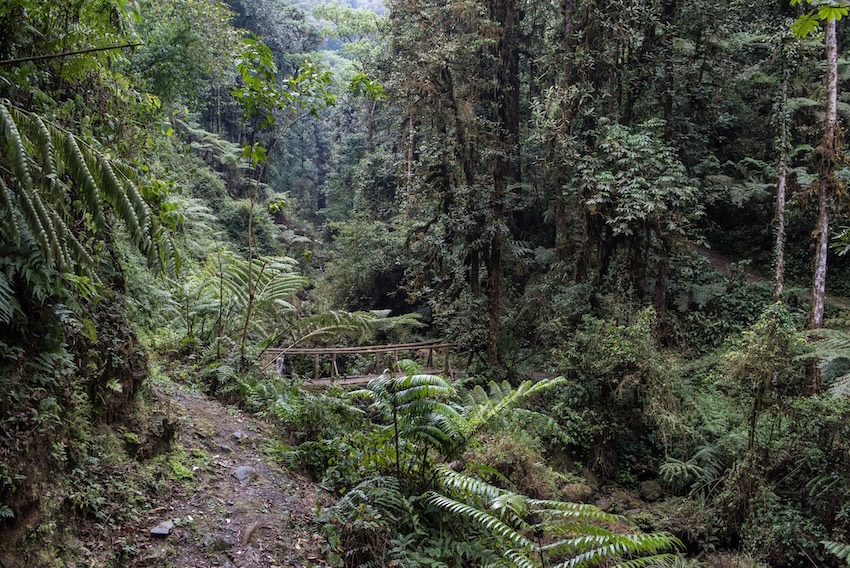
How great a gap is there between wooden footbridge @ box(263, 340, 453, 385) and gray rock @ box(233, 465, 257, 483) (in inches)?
143

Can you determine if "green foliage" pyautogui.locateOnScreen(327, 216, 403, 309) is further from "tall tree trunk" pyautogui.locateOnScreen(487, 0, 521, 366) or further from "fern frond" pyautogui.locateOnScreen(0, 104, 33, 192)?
"fern frond" pyautogui.locateOnScreen(0, 104, 33, 192)

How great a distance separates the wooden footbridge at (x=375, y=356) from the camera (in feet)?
34.4

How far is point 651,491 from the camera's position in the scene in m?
8.82

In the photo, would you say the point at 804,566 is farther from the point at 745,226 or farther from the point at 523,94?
the point at 523,94

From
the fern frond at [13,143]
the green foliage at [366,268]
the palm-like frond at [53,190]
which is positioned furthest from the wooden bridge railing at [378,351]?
the fern frond at [13,143]

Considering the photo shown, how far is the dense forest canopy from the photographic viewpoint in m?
3.54

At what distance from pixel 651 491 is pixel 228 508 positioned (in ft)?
23.5

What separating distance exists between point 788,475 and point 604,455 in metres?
2.76

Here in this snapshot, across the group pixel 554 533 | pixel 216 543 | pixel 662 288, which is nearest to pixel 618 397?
pixel 662 288

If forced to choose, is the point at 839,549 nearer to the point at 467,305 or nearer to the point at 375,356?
the point at 467,305

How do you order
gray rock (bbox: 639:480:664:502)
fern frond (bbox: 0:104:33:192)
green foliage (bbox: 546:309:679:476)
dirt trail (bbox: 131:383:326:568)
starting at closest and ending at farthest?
1. fern frond (bbox: 0:104:33:192)
2. dirt trail (bbox: 131:383:326:568)
3. gray rock (bbox: 639:480:664:502)
4. green foliage (bbox: 546:309:679:476)

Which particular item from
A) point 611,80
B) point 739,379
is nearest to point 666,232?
point 611,80

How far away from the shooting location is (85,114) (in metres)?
4.67

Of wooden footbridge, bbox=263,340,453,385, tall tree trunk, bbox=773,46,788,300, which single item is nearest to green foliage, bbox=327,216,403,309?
wooden footbridge, bbox=263,340,453,385
